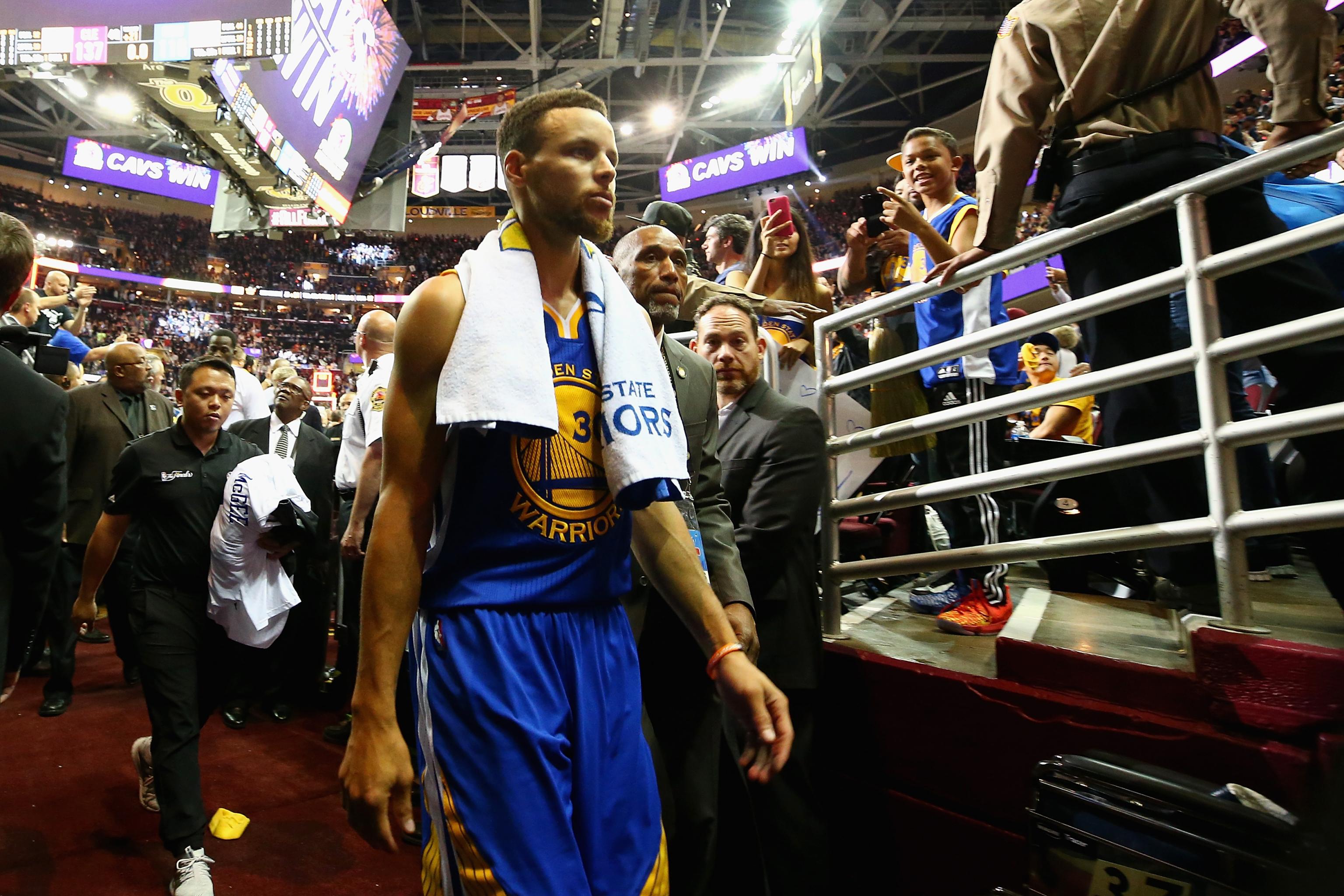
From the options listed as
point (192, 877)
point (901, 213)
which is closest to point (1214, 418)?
point (901, 213)

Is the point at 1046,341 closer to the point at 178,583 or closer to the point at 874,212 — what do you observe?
the point at 874,212

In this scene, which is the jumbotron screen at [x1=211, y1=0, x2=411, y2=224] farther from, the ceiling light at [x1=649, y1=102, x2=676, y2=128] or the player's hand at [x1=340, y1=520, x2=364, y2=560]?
the player's hand at [x1=340, y1=520, x2=364, y2=560]

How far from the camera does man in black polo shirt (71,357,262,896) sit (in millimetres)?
2725

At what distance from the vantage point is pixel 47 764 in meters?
3.79

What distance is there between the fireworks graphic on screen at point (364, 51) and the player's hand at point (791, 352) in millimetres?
9211

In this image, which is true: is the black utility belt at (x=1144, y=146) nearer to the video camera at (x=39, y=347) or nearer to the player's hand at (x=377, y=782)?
the player's hand at (x=377, y=782)

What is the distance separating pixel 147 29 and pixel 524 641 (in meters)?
9.63

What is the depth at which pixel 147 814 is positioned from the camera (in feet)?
11.0

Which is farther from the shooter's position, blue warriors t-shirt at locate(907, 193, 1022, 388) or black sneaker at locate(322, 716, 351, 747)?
black sneaker at locate(322, 716, 351, 747)

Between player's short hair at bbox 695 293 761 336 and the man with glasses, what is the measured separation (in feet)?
4.94

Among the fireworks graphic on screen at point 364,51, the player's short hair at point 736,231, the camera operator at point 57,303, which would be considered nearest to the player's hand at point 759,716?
the player's short hair at point 736,231

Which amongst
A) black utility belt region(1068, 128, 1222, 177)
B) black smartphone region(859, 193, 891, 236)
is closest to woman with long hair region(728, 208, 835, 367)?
black smartphone region(859, 193, 891, 236)

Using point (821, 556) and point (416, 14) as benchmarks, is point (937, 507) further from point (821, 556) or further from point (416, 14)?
point (416, 14)

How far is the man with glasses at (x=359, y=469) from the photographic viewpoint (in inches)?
141
